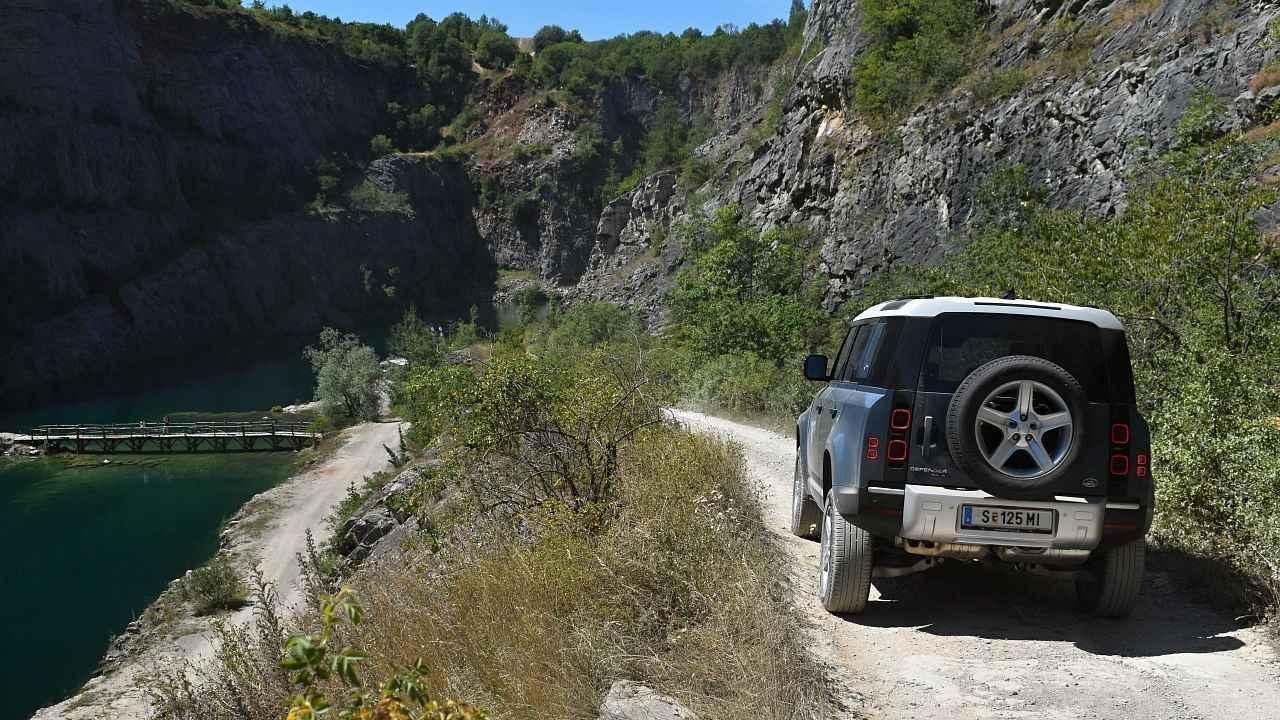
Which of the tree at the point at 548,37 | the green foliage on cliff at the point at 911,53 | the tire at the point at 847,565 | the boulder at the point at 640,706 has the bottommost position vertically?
the boulder at the point at 640,706

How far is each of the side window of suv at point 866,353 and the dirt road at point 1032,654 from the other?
5.59 ft

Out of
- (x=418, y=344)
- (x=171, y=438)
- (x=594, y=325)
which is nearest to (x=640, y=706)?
(x=594, y=325)

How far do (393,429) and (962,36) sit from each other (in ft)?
126

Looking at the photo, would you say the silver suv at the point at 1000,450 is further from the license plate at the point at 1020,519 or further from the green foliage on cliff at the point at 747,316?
the green foliage on cliff at the point at 747,316

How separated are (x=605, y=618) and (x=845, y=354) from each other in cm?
304

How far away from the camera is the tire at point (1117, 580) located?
17.1 ft

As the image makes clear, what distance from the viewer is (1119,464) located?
16.2ft

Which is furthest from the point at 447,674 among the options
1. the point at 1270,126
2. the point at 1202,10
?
the point at 1202,10

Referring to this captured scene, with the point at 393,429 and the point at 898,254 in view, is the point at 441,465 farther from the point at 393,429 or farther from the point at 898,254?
the point at 393,429

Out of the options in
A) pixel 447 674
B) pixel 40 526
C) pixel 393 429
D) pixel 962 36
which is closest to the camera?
pixel 447 674

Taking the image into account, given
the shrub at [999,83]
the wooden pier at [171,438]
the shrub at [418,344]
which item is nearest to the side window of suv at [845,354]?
the shrub at [999,83]

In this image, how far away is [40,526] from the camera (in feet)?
115

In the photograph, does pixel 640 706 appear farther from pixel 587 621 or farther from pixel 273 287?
pixel 273 287

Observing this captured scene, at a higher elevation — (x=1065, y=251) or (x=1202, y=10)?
(x=1202, y=10)
